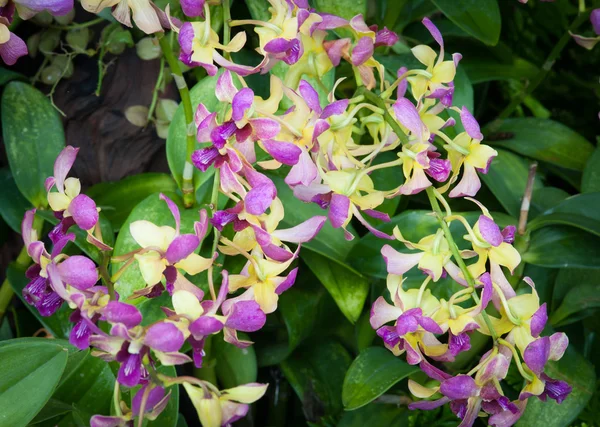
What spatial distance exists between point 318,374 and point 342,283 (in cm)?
17

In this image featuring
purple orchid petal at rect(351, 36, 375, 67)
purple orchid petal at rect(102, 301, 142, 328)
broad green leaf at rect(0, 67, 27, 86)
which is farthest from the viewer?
broad green leaf at rect(0, 67, 27, 86)

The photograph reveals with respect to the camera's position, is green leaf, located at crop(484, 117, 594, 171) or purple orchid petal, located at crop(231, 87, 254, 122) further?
green leaf, located at crop(484, 117, 594, 171)

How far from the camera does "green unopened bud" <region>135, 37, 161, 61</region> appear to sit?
98cm

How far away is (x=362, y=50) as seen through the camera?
2.23ft

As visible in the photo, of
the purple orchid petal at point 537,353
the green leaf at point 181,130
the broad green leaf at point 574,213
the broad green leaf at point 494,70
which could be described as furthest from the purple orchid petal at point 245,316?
the broad green leaf at point 494,70

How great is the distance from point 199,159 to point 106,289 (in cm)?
12

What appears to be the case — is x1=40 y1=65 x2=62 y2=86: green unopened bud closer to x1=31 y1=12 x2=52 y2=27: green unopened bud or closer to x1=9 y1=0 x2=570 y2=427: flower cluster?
x1=31 y1=12 x2=52 y2=27: green unopened bud

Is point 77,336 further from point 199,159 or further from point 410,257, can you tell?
point 410,257

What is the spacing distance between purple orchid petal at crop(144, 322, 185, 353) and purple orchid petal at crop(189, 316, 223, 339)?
0.02 m

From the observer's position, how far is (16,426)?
22.7 inches

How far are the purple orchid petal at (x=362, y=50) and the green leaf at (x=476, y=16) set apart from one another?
0.23m

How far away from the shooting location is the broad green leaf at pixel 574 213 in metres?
0.79

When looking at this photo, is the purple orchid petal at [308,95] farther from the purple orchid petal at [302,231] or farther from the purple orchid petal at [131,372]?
the purple orchid petal at [131,372]

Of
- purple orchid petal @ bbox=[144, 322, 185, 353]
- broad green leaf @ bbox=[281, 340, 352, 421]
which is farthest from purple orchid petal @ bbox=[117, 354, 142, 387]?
broad green leaf @ bbox=[281, 340, 352, 421]
